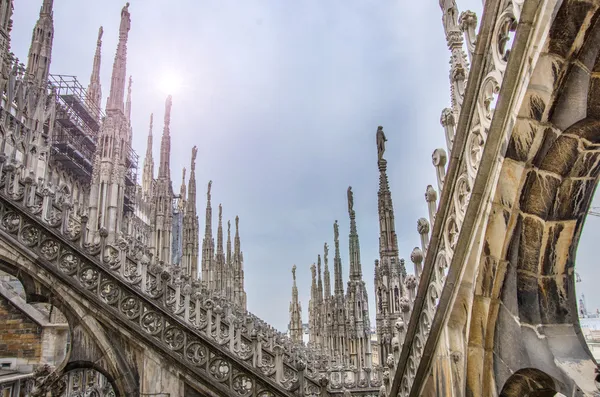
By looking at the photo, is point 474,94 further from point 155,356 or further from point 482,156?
point 155,356

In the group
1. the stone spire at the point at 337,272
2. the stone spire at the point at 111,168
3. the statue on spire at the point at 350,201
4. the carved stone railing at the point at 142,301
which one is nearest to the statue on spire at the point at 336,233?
the stone spire at the point at 337,272

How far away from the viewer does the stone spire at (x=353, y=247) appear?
23175mm

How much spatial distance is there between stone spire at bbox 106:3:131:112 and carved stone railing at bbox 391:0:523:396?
1811 centimetres

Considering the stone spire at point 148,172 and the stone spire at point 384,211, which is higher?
the stone spire at point 148,172

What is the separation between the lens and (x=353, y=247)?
76.0 feet

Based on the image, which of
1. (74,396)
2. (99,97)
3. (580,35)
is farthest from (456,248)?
(99,97)

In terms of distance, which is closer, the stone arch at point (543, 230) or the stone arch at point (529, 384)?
the stone arch at point (543, 230)

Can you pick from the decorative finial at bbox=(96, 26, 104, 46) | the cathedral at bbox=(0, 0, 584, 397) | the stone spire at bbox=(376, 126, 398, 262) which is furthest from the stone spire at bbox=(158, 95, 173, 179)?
the stone spire at bbox=(376, 126, 398, 262)

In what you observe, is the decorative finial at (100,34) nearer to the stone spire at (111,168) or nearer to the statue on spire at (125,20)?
the statue on spire at (125,20)

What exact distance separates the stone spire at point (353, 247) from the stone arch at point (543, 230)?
18.6 meters

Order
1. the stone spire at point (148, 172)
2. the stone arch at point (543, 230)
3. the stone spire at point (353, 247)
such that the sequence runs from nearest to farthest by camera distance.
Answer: the stone arch at point (543, 230), the stone spire at point (353, 247), the stone spire at point (148, 172)

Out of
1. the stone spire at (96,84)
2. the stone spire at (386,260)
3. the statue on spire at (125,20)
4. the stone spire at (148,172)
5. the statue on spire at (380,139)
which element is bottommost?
the stone spire at (386,260)

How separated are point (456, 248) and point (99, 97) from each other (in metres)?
40.1

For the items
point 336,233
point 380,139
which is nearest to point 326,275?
point 336,233
